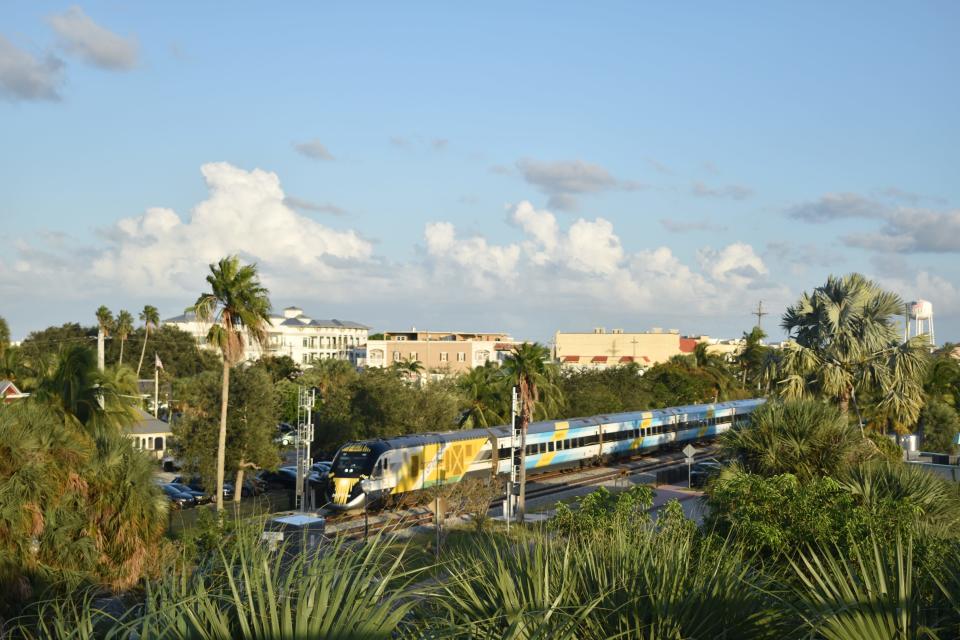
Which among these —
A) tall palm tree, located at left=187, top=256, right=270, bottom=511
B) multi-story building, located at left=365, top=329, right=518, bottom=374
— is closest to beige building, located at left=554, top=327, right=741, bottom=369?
multi-story building, located at left=365, top=329, right=518, bottom=374

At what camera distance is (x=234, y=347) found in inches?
1257

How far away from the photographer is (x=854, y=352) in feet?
90.4

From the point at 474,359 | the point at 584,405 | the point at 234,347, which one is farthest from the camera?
the point at 474,359

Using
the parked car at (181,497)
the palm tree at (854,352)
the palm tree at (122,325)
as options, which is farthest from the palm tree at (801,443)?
the palm tree at (122,325)

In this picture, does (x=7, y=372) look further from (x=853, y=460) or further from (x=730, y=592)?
(x=730, y=592)

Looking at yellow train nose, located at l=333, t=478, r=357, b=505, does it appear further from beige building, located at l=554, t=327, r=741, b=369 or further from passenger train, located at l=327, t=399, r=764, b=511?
beige building, located at l=554, t=327, r=741, b=369

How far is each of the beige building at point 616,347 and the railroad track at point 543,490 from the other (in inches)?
3629

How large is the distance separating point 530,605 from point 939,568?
4596 mm

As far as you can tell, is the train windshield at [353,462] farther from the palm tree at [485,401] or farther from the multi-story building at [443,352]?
the multi-story building at [443,352]

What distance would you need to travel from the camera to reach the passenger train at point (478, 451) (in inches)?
1363

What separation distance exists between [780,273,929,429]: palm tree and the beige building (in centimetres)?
→ 11988

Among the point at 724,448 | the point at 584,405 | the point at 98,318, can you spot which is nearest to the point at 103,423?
the point at 724,448

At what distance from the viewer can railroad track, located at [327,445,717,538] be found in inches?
1244

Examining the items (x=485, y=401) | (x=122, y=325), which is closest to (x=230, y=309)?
(x=485, y=401)
